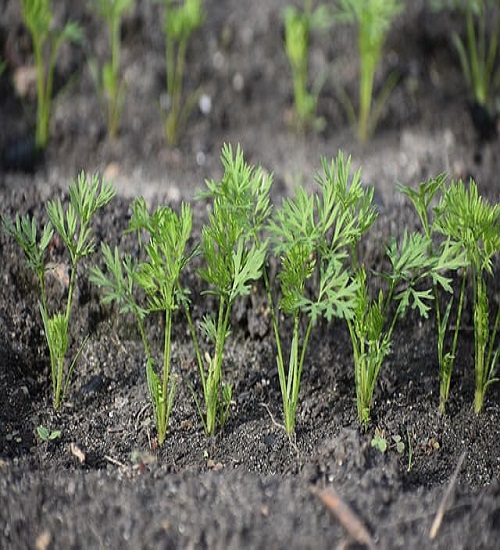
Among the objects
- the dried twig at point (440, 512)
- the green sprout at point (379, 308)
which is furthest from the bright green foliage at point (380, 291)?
the dried twig at point (440, 512)

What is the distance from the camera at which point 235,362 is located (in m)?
2.99

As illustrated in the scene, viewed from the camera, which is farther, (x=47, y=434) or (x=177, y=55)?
(x=177, y=55)

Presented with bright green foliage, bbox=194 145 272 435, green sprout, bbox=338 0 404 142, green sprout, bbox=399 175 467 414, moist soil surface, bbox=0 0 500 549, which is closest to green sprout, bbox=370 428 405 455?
moist soil surface, bbox=0 0 500 549

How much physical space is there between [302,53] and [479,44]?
0.98 m

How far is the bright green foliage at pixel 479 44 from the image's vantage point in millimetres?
4176

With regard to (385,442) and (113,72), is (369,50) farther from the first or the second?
(385,442)

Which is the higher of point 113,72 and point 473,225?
point 113,72

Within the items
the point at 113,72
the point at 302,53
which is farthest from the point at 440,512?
the point at 113,72

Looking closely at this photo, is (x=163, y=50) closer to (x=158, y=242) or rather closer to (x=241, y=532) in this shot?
(x=158, y=242)

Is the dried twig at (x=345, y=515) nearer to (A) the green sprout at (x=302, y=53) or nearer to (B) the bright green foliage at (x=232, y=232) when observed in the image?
(B) the bright green foliage at (x=232, y=232)

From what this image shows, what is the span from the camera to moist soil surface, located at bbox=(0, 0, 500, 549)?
2273 mm

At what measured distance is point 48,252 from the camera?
3061 millimetres

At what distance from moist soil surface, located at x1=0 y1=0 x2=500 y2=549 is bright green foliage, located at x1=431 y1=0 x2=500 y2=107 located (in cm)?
9

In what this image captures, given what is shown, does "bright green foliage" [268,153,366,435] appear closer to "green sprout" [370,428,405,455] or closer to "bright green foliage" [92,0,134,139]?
"green sprout" [370,428,405,455]
